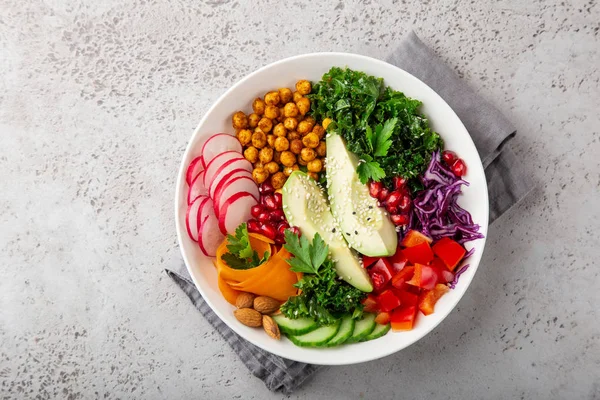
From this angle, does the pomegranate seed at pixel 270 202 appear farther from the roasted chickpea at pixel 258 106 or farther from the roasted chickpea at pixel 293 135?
the roasted chickpea at pixel 258 106

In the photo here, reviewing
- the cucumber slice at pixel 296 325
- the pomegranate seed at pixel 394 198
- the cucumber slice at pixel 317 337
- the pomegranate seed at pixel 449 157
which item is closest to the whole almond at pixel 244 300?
the cucumber slice at pixel 296 325

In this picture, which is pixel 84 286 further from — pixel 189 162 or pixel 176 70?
pixel 176 70

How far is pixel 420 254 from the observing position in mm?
2666

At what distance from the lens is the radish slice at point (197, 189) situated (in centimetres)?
270

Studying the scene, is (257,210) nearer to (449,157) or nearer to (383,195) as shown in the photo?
(383,195)

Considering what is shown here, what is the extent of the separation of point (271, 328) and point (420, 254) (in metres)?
0.80

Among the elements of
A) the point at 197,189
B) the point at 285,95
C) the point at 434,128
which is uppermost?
the point at 434,128

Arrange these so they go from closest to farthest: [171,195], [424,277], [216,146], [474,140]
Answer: [424,277] → [216,146] → [474,140] → [171,195]

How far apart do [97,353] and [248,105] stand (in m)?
1.63

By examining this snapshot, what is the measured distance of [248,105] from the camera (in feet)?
9.25

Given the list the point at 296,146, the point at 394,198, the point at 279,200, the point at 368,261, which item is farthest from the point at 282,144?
the point at 368,261

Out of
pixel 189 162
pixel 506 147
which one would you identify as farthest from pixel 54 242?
pixel 506 147

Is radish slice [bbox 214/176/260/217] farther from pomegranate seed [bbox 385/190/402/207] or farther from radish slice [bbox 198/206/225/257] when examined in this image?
pomegranate seed [bbox 385/190/402/207]

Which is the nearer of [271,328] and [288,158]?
[271,328]
